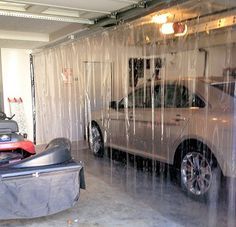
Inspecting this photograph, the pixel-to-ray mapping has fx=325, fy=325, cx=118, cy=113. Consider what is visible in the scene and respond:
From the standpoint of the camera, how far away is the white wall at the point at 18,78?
7.64 metres

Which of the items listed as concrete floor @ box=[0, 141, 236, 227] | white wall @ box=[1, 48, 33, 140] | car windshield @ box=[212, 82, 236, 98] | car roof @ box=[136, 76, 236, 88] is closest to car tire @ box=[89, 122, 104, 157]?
concrete floor @ box=[0, 141, 236, 227]

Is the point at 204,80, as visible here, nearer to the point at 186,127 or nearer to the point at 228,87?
the point at 228,87

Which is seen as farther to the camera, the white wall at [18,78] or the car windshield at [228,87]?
the white wall at [18,78]

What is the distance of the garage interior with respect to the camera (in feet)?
10.5

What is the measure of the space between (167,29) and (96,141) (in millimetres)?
2497

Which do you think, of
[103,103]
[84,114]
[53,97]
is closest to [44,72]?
[53,97]

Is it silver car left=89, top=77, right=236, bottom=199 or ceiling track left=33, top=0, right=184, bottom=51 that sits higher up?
ceiling track left=33, top=0, right=184, bottom=51

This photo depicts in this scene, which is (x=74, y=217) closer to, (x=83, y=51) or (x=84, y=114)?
(x=84, y=114)

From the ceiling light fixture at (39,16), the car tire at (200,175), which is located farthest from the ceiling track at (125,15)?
the car tire at (200,175)

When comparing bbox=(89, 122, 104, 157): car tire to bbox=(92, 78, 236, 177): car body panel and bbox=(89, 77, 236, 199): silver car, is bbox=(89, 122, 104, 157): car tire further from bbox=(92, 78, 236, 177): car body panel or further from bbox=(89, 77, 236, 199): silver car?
bbox=(89, 77, 236, 199): silver car

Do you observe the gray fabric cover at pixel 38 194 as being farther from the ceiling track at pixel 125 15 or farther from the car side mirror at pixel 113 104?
the ceiling track at pixel 125 15

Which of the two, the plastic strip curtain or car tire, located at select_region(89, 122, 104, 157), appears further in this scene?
car tire, located at select_region(89, 122, 104, 157)

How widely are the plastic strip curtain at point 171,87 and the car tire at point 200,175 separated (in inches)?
0.4

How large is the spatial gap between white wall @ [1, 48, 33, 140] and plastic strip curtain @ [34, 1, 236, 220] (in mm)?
3060
